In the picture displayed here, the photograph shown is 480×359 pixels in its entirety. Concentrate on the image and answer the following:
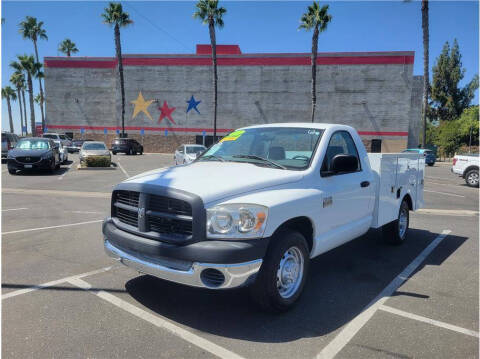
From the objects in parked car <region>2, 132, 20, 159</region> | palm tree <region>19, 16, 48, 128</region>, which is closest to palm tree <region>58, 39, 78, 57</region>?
palm tree <region>19, 16, 48, 128</region>

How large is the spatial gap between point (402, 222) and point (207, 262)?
4.48 metres

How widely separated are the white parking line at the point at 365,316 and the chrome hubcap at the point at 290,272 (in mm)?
612

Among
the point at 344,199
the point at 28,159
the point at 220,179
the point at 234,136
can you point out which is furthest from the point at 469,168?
the point at 28,159

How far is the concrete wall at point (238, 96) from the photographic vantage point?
37.6 metres

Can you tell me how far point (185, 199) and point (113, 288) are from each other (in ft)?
5.63

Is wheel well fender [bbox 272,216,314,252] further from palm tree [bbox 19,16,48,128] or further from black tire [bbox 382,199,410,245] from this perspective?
palm tree [bbox 19,16,48,128]

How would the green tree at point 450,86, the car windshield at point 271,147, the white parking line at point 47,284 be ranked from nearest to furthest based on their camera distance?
the white parking line at point 47,284, the car windshield at point 271,147, the green tree at point 450,86

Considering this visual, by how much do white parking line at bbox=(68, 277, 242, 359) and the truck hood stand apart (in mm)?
1154

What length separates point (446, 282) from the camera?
469cm

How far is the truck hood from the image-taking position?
3367 mm

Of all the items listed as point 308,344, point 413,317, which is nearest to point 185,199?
point 308,344

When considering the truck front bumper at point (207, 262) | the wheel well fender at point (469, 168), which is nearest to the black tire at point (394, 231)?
the truck front bumper at point (207, 262)

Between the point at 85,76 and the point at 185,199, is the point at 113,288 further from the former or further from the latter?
the point at 85,76

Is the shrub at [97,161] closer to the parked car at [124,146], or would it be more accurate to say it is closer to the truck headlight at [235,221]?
the parked car at [124,146]
